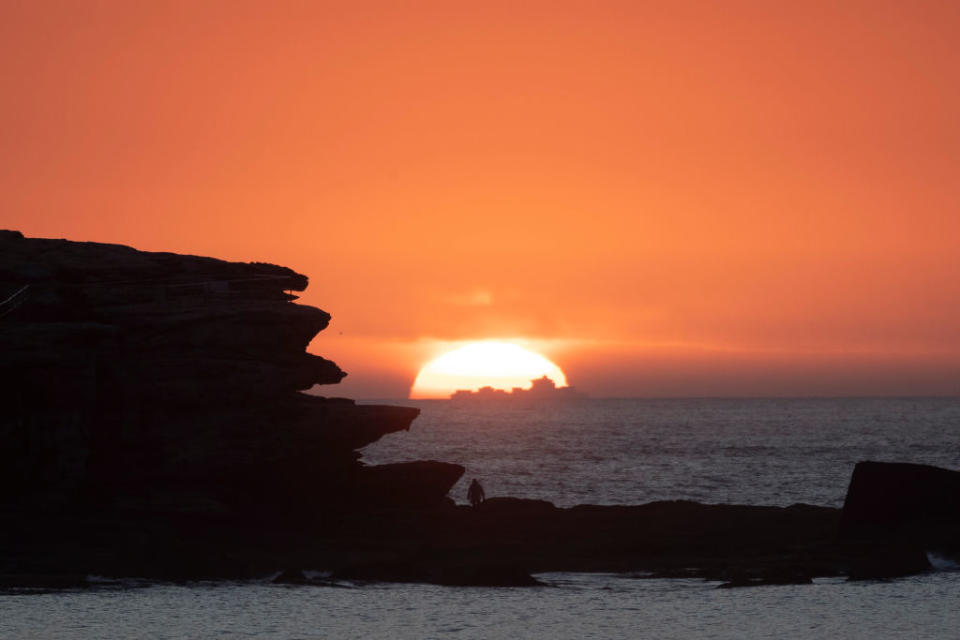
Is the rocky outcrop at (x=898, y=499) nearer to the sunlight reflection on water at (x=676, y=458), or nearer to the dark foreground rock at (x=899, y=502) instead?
the dark foreground rock at (x=899, y=502)

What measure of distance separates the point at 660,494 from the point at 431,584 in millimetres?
41829

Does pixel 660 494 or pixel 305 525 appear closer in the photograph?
pixel 305 525

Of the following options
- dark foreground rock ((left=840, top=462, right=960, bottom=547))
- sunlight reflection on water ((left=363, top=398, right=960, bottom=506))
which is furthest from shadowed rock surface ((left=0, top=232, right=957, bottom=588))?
sunlight reflection on water ((left=363, top=398, right=960, bottom=506))

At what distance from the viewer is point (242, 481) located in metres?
48.5

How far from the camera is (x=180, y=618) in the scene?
31781 mm

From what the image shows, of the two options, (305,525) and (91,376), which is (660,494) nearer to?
(305,525)

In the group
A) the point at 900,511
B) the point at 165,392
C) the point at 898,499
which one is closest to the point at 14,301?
the point at 165,392

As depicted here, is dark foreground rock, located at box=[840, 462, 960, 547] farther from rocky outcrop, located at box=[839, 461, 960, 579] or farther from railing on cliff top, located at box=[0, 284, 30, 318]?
railing on cliff top, located at box=[0, 284, 30, 318]

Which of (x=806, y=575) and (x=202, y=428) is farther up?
(x=202, y=428)

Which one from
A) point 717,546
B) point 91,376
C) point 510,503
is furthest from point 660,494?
point 91,376

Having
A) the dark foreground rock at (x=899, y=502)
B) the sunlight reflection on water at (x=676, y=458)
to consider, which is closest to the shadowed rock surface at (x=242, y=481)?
the dark foreground rock at (x=899, y=502)

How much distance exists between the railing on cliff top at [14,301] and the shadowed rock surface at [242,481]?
0.07 meters

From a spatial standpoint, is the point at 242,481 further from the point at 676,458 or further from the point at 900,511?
the point at 676,458

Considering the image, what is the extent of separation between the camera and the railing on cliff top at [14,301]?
45.4 metres
